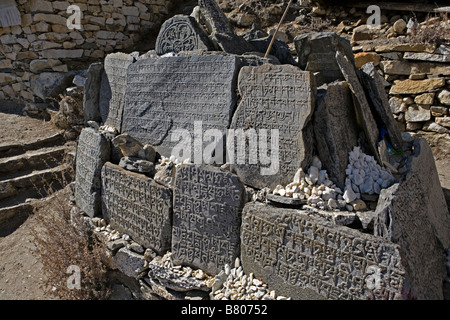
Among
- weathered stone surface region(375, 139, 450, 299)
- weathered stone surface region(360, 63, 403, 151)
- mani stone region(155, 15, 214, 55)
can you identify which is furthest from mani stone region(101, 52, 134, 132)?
weathered stone surface region(375, 139, 450, 299)

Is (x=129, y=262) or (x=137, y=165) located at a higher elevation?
(x=137, y=165)

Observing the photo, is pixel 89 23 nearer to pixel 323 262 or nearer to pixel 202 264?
pixel 202 264

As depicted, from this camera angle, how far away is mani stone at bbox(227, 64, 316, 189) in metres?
2.80

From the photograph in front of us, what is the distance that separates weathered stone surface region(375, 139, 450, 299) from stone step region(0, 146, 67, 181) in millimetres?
4716

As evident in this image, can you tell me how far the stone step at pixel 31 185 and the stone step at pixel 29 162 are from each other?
0.15m

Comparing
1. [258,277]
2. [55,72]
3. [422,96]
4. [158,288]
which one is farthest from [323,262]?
[55,72]

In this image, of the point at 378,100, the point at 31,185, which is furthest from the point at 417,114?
the point at 31,185

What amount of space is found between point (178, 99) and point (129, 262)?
1.64 metres

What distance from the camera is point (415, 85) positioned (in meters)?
5.51

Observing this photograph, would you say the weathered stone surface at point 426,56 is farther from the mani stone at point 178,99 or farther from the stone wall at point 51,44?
the stone wall at point 51,44

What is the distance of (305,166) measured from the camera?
2.81 m

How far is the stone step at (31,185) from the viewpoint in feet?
17.8

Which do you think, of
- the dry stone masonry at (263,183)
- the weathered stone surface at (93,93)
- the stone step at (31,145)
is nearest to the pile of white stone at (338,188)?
the dry stone masonry at (263,183)

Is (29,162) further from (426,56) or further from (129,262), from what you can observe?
(426,56)
